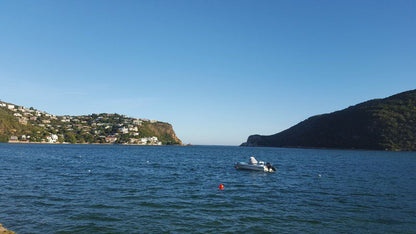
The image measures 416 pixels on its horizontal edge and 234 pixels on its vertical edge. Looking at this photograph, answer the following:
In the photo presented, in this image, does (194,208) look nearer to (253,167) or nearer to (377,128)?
(253,167)

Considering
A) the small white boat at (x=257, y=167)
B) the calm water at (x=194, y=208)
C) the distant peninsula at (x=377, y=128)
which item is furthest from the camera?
the distant peninsula at (x=377, y=128)

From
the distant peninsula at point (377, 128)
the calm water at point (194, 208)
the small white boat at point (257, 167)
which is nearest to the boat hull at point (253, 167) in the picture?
the small white boat at point (257, 167)

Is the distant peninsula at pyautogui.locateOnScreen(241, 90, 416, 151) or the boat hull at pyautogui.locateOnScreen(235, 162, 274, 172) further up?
the distant peninsula at pyautogui.locateOnScreen(241, 90, 416, 151)

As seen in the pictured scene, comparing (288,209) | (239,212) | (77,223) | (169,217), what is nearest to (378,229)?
(288,209)

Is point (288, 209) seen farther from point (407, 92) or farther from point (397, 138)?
point (407, 92)

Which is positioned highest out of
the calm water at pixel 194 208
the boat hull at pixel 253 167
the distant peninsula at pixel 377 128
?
the distant peninsula at pixel 377 128

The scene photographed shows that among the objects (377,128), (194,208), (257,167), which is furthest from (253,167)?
(377,128)

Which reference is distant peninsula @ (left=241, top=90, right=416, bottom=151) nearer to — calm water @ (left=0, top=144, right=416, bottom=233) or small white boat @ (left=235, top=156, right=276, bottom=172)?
small white boat @ (left=235, top=156, right=276, bottom=172)

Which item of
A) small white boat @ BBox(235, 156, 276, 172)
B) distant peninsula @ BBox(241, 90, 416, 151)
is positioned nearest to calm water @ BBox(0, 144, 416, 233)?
small white boat @ BBox(235, 156, 276, 172)

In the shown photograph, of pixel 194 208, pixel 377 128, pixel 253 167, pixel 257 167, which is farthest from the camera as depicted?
pixel 377 128

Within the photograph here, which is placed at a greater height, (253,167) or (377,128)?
(377,128)

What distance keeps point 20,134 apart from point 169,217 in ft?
730

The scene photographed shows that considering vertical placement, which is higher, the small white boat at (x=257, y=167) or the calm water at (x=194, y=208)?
the small white boat at (x=257, y=167)

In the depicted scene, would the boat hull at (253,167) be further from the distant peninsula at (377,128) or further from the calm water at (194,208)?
the distant peninsula at (377,128)
